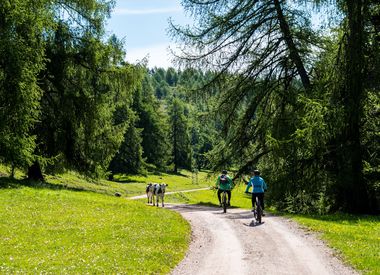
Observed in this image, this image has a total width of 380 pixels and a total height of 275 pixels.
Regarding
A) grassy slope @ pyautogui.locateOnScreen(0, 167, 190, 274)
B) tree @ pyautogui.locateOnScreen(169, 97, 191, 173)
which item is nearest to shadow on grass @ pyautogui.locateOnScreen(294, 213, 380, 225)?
grassy slope @ pyautogui.locateOnScreen(0, 167, 190, 274)

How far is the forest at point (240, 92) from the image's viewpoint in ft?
65.8

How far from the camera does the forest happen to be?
65.8ft

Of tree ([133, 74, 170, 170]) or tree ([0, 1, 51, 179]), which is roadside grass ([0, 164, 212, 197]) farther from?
tree ([133, 74, 170, 170])

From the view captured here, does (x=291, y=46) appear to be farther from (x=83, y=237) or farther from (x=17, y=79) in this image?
(x=83, y=237)

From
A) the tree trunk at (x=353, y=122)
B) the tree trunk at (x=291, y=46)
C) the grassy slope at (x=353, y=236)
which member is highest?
the tree trunk at (x=291, y=46)

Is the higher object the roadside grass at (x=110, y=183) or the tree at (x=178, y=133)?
the tree at (x=178, y=133)

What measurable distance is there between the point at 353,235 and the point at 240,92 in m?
13.2

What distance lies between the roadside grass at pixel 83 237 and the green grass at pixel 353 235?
188 inches

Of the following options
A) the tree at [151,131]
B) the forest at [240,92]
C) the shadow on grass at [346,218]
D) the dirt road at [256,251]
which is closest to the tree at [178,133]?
the tree at [151,131]

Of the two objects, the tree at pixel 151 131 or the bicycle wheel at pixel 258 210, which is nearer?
the bicycle wheel at pixel 258 210

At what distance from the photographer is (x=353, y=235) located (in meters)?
15.0

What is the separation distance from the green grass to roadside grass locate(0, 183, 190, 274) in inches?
188

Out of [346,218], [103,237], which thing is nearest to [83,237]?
[103,237]

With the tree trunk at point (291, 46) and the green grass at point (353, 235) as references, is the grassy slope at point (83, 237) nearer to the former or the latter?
the green grass at point (353, 235)
